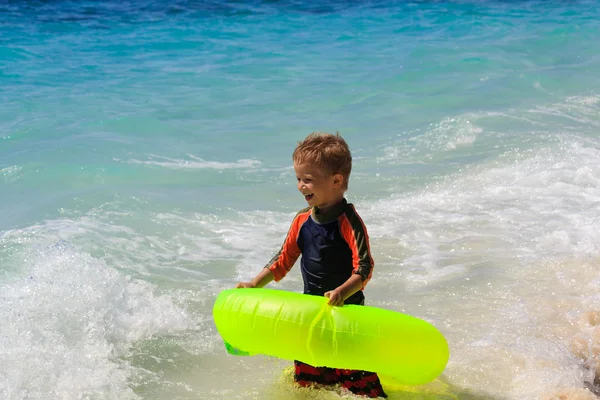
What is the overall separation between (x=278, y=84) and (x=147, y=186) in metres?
5.16

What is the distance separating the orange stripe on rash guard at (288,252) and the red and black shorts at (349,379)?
1.49 feet

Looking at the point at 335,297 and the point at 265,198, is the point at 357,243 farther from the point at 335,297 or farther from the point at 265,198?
the point at 265,198

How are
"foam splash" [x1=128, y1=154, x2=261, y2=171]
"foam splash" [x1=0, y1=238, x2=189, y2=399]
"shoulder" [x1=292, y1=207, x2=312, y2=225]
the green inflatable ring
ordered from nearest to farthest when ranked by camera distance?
the green inflatable ring, "shoulder" [x1=292, y1=207, x2=312, y2=225], "foam splash" [x1=0, y1=238, x2=189, y2=399], "foam splash" [x1=128, y1=154, x2=261, y2=171]

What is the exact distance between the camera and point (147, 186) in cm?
721

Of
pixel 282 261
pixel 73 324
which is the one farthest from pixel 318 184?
Answer: pixel 73 324

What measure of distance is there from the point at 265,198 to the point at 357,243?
369 centimetres

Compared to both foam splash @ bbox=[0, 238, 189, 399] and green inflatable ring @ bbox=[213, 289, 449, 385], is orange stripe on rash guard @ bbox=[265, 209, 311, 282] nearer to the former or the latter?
green inflatable ring @ bbox=[213, 289, 449, 385]

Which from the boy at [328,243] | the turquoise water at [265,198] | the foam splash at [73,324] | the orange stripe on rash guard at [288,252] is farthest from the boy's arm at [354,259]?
the foam splash at [73,324]

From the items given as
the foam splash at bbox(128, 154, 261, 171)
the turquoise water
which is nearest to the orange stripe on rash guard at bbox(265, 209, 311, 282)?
the turquoise water

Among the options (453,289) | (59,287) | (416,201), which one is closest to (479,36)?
(416,201)

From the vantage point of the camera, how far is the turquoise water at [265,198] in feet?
13.4

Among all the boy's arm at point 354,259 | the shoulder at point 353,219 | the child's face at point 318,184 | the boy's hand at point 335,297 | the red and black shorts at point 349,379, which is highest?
the child's face at point 318,184

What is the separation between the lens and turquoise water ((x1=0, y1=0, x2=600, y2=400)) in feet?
13.4

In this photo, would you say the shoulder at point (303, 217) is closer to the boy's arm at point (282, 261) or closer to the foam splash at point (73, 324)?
the boy's arm at point (282, 261)
